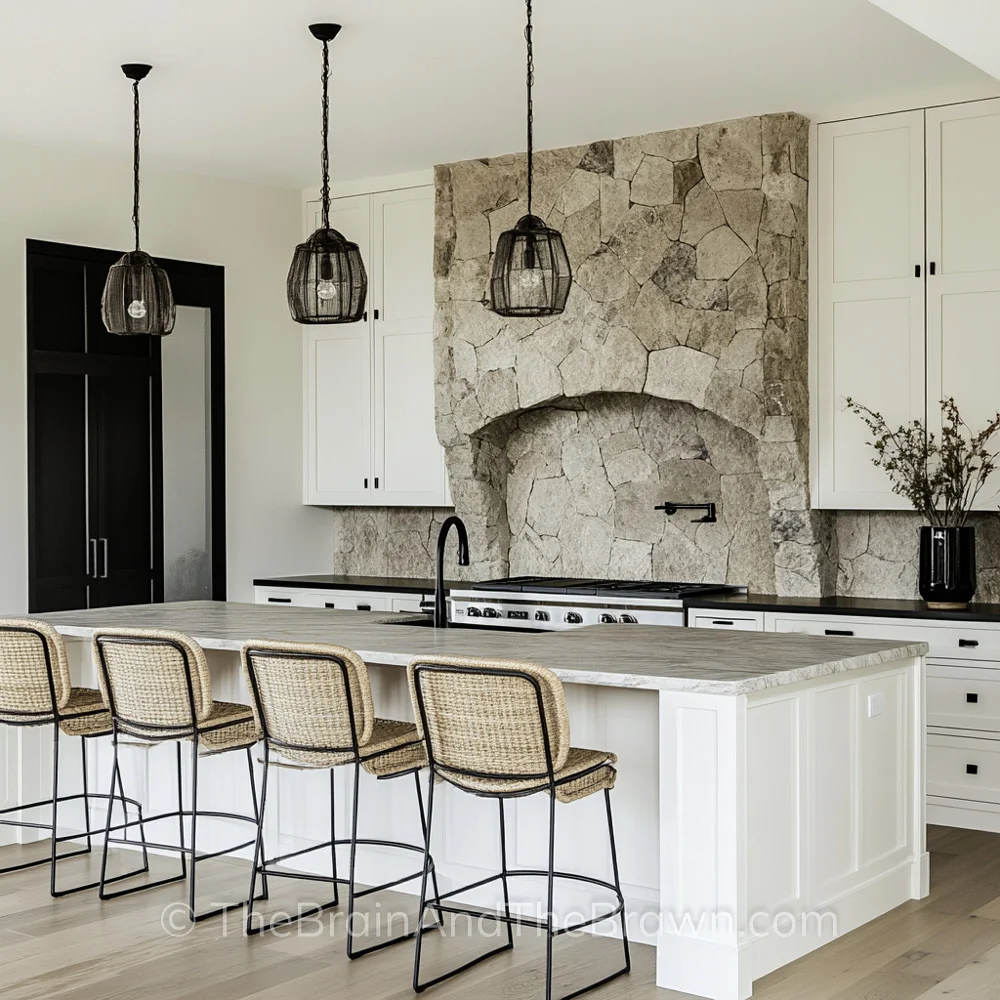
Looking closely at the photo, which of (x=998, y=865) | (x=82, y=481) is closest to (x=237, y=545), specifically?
(x=82, y=481)

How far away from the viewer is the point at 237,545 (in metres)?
7.20

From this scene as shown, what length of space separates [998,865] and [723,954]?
5.62ft

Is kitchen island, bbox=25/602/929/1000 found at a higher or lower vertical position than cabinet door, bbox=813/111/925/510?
lower

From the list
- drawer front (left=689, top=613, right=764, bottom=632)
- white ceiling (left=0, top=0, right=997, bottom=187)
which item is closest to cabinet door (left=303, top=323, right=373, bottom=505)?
white ceiling (left=0, top=0, right=997, bottom=187)

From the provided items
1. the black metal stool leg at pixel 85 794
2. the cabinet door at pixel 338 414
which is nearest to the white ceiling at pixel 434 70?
the cabinet door at pixel 338 414

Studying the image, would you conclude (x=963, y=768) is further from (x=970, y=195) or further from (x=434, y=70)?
(x=434, y=70)

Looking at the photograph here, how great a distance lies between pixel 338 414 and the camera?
24.4ft

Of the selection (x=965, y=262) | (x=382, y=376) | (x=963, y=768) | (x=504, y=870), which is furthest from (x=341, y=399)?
(x=504, y=870)

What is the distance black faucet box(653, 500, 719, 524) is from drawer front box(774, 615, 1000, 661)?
0.90 metres

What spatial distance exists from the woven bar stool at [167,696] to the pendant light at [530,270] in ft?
4.62

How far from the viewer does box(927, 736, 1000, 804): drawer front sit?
5223 millimetres

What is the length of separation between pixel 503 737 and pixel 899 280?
10.3ft

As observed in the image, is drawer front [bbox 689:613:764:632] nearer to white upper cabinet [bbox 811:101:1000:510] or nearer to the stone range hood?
the stone range hood

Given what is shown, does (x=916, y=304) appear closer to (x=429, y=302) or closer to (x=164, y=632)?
(x=429, y=302)
